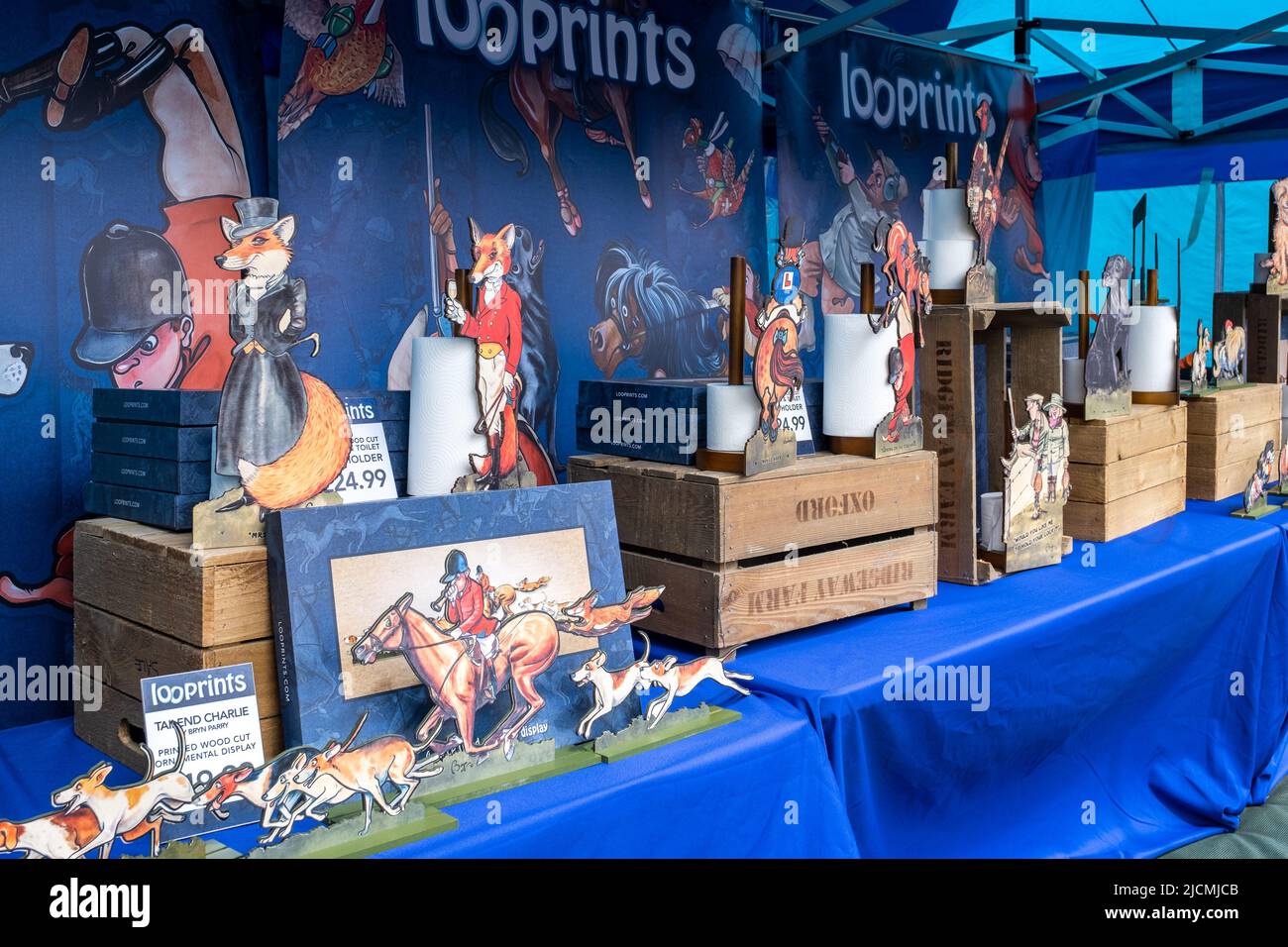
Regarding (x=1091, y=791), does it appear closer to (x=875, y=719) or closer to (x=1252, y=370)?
(x=875, y=719)

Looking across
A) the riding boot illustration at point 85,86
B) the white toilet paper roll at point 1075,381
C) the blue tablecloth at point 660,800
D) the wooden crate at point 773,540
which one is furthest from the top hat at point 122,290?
the white toilet paper roll at point 1075,381

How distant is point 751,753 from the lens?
146 centimetres

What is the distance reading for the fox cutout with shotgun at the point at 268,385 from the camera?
4.44 feet

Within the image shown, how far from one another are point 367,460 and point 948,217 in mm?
1445

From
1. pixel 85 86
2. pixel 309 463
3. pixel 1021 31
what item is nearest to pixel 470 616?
pixel 309 463

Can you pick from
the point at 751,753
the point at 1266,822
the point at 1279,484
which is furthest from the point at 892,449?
Result: the point at 1279,484

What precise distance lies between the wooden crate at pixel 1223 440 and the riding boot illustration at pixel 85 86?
9.22ft

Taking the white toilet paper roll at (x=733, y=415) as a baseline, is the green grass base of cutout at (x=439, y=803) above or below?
below

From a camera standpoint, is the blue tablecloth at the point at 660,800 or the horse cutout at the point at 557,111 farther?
the horse cutout at the point at 557,111

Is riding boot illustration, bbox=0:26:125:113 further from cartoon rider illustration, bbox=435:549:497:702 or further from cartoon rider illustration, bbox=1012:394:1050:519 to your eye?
cartoon rider illustration, bbox=1012:394:1050:519

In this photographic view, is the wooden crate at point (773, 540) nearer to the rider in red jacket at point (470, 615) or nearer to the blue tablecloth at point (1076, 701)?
the blue tablecloth at point (1076, 701)

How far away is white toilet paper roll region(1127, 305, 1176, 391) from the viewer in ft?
9.74

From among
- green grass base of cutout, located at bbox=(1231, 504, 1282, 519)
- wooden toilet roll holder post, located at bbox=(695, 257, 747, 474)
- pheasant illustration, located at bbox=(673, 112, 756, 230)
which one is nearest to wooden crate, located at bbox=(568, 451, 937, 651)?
wooden toilet roll holder post, located at bbox=(695, 257, 747, 474)

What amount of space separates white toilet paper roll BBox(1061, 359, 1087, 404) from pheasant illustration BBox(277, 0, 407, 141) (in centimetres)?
179
